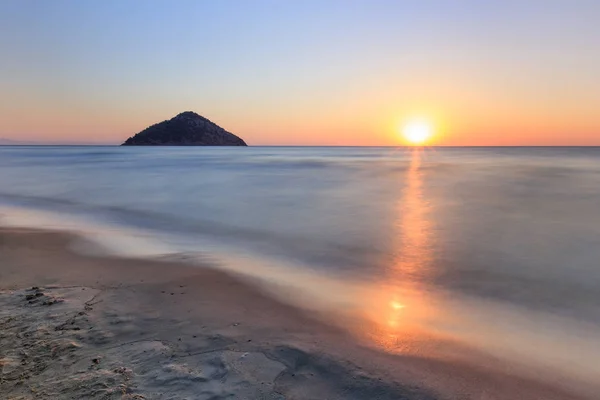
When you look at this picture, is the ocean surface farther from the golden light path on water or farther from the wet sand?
the wet sand

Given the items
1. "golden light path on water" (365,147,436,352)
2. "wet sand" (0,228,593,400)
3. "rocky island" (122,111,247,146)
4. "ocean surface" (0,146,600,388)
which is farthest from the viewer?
"rocky island" (122,111,247,146)

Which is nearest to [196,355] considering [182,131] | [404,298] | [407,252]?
[404,298]

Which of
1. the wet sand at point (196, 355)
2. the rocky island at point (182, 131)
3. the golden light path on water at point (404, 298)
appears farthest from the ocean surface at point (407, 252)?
the rocky island at point (182, 131)

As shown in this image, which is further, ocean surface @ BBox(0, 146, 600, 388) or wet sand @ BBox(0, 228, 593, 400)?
ocean surface @ BBox(0, 146, 600, 388)

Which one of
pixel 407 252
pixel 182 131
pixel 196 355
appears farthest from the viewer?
pixel 182 131

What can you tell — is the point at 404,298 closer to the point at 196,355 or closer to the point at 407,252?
the point at 407,252

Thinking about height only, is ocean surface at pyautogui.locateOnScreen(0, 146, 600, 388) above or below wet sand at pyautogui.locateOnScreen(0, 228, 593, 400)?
below

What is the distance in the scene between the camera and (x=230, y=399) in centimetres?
325

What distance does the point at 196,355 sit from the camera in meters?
3.93

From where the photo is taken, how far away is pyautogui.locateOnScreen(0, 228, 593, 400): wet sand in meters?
3.41

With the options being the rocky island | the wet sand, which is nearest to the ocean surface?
the wet sand

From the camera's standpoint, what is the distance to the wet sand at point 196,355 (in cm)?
341

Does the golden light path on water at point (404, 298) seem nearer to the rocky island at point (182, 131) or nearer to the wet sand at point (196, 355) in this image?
the wet sand at point (196, 355)

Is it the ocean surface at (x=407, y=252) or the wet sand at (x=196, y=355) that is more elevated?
the wet sand at (x=196, y=355)
